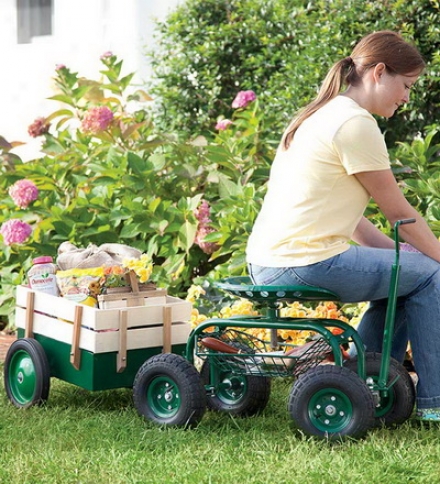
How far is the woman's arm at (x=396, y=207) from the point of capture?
3.47 meters

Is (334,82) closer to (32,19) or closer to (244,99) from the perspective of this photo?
(244,99)

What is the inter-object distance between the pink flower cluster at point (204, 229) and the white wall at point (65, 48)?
110 inches

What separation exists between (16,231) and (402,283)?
8.77ft

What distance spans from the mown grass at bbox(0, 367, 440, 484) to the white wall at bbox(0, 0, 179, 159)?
466 centimetres

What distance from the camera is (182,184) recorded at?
5941 millimetres

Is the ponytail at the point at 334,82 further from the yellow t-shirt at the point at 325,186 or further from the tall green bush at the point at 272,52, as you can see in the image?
the tall green bush at the point at 272,52

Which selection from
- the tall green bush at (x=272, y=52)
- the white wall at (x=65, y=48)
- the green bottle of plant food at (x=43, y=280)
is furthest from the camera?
the white wall at (x=65, y=48)

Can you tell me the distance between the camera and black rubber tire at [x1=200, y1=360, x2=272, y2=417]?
3920 mm

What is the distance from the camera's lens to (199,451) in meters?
3.40

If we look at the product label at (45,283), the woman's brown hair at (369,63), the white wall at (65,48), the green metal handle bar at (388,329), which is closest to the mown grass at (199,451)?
the green metal handle bar at (388,329)

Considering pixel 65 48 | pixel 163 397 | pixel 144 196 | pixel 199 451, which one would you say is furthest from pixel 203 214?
pixel 65 48

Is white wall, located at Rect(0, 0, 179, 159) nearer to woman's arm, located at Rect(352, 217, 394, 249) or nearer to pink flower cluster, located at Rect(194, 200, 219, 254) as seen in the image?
pink flower cluster, located at Rect(194, 200, 219, 254)

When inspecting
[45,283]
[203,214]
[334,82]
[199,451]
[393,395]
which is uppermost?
[334,82]

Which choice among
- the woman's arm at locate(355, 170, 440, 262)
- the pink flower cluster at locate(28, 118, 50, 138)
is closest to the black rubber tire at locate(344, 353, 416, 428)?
the woman's arm at locate(355, 170, 440, 262)
